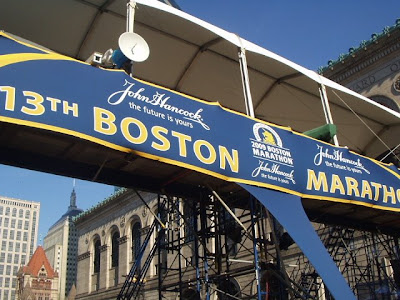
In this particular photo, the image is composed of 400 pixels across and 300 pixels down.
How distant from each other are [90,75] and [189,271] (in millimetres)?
24109

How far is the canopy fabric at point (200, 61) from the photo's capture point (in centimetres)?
1162

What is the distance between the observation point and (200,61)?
13.8m

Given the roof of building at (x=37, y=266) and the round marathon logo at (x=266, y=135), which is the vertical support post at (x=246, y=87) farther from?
the roof of building at (x=37, y=266)

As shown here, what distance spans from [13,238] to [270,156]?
196378 mm

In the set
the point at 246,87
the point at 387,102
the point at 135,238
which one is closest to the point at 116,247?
the point at 135,238

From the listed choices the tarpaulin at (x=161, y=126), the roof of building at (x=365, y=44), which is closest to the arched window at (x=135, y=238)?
the roof of building at (x=365, y=44)

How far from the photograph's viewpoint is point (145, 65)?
13703 mm

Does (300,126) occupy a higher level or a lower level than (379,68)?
lower

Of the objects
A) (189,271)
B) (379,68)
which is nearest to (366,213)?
(379,68)

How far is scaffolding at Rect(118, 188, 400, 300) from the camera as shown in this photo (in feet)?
38.2

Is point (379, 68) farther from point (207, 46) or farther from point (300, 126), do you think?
point (207, 46)

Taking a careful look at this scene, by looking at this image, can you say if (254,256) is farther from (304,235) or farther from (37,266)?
(37,266)

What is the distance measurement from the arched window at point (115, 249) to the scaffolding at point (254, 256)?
500 cm

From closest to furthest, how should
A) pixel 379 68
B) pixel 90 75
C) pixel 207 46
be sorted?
1. pixel 90 75
2. pixel 207 46
3. pixel 379 68
